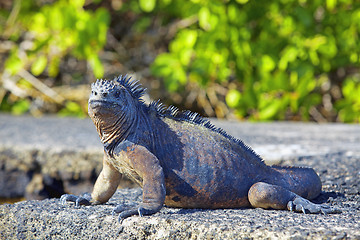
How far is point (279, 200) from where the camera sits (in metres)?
2.48

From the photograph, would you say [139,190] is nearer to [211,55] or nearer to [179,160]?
[179,160]

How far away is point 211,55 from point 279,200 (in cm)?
407

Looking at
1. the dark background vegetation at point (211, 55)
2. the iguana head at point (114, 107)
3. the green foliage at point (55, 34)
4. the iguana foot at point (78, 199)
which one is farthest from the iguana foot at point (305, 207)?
the green foliage at point (55, 34)

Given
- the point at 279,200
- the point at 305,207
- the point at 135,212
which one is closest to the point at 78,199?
the point at 135,212

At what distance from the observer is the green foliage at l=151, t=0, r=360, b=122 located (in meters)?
6.19

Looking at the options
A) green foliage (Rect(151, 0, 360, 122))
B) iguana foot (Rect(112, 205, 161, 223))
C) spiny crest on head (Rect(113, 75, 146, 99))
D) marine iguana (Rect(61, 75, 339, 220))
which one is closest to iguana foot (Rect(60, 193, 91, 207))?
marine iguana (Rect(61, 75, 339, 220))

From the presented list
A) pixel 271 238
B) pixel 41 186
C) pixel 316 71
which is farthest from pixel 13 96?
pixel 271 238

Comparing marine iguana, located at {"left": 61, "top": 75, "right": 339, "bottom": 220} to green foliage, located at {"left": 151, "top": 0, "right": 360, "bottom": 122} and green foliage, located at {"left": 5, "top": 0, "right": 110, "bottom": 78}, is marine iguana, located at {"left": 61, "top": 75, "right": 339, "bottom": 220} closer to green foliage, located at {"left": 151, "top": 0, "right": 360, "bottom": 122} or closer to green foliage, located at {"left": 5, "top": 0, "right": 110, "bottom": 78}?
green foliage, located at {"left": 151, "top": 0, "right": 360, "bottom": 122}

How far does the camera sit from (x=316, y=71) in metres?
6.92

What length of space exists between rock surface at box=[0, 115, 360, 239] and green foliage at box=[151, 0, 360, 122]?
2.23ft

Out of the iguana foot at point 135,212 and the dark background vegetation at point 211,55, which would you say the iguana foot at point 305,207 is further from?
the dark background vegetation at point 211,55

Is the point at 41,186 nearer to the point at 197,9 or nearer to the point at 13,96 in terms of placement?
the point at 197,9

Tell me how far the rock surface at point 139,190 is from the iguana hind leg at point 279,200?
0.14 ft

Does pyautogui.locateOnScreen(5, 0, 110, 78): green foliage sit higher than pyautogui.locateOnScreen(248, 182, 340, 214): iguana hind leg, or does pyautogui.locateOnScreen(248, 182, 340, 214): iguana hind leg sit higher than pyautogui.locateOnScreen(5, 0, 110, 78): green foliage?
pyautogui.locateOnScreen(5, 0, 110, 78): green foliage
